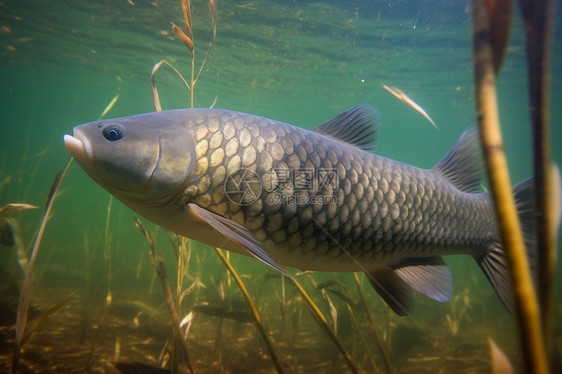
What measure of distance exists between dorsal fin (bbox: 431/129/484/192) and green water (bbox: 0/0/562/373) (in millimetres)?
1208

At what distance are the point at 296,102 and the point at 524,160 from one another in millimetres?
53108

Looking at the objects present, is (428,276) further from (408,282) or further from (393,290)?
(393,290)

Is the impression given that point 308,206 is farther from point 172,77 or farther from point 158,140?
point 172,77

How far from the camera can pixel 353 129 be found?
293cm

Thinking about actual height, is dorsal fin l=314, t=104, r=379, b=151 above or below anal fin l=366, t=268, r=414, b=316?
above

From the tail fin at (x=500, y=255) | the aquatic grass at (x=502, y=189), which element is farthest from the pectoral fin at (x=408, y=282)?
the aquatic grass at (x=502, y=189)

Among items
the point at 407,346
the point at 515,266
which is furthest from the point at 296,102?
the point at 515,266

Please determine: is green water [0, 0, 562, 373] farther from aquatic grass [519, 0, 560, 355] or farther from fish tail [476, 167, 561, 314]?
fish tail [476, 167, 561, 314]

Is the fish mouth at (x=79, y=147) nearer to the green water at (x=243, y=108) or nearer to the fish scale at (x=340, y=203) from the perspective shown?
the fish scale at (x=340, y=203)

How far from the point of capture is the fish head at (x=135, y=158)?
6.07 feet

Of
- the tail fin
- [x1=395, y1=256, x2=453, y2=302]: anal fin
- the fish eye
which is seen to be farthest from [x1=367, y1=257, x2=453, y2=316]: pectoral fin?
the fish eye

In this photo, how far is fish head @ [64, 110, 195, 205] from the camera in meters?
1.85

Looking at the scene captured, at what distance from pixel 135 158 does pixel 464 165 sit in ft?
10.8

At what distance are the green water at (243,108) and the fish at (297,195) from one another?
573mm
